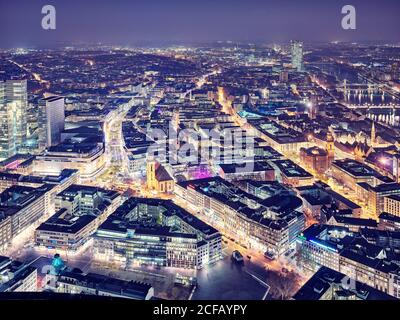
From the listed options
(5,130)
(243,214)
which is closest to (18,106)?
(5,130)

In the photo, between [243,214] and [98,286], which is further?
[243,214]

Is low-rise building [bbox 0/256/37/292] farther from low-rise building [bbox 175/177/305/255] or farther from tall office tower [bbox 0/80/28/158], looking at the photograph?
tall office tower [bbox 0/80/28/158]

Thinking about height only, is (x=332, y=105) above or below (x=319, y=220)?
above

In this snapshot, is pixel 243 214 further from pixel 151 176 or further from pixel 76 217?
pixel 151 176

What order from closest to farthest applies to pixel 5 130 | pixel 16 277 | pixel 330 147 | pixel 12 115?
pixel 16 277 → pixel 5 130 → pixel 330 147 → pixel 12 115
